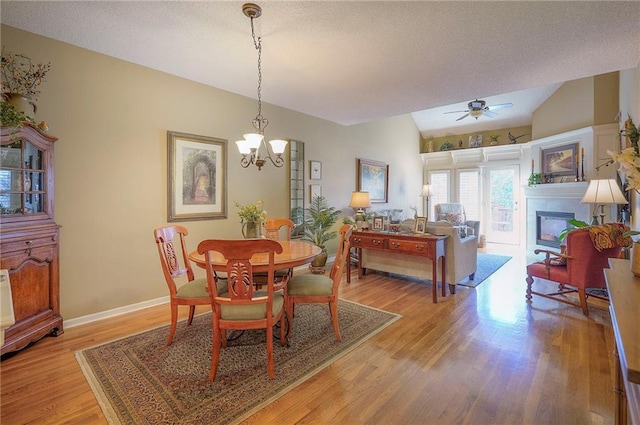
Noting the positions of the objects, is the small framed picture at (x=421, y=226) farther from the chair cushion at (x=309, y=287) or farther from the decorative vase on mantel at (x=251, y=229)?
the decorative vase on mantel at (x=251, y=229)

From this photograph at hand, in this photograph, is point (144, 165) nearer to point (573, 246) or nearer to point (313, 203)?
point (313, 203)

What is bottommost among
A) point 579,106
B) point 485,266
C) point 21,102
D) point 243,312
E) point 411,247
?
point 485,266

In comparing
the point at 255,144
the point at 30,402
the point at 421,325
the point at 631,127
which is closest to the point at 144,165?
the point at 255,144

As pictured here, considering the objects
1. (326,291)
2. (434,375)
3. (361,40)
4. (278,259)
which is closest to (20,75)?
(278,259)

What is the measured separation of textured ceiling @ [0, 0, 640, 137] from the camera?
234 cm

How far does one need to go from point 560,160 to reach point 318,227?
17.3 feet

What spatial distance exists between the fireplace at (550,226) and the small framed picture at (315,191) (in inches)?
197

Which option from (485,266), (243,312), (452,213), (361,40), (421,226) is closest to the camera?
(243,312)

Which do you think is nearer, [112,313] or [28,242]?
[28,242]

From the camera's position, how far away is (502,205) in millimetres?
7895

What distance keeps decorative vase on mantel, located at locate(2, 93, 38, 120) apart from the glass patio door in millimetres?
8887

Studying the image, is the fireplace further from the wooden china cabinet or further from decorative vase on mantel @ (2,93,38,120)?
decorative vase on mantel @ (2,93,38,120)

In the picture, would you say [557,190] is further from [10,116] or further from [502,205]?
[10,116]

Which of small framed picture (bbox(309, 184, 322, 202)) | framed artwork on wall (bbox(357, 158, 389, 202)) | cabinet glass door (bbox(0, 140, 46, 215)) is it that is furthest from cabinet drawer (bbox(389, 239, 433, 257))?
cabinet glass door (bbox(0, 140, 46, 215))
